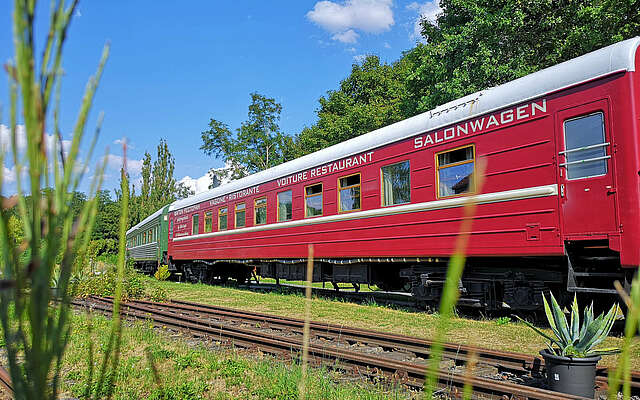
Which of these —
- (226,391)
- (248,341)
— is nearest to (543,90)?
(248,341)

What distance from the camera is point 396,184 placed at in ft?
33.2

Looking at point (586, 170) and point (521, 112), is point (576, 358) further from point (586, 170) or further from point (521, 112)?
point (521, 112)

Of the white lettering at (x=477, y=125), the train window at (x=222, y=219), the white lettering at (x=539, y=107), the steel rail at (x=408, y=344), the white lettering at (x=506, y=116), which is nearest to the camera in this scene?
the steel rail at (x=408, y=344)

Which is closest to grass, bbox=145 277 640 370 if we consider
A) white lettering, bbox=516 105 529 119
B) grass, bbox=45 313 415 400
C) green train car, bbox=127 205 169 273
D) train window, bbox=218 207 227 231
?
grass, bbox=45 313 415 400

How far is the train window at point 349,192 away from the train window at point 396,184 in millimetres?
871

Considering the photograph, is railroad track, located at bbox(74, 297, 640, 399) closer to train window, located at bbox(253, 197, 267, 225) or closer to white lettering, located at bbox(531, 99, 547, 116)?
white lettering, located at bbox(531, 99, 547, 116)

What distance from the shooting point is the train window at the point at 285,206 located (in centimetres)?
1354

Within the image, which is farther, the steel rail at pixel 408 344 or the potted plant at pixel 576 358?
the steel rail at pixel 408 344

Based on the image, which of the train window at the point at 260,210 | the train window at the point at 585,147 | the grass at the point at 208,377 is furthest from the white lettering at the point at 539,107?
the train window at the point at 260,210

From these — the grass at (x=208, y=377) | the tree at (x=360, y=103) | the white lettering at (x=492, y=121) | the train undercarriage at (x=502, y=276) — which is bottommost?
the grass at (x=208, y=377)

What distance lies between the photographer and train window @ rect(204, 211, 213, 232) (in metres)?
18.5

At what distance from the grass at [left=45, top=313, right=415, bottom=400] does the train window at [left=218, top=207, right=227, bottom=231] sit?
10890 mm

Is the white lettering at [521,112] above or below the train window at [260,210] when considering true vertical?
above

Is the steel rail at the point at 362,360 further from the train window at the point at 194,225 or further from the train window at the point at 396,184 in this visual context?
the train window at the point at 194,225
